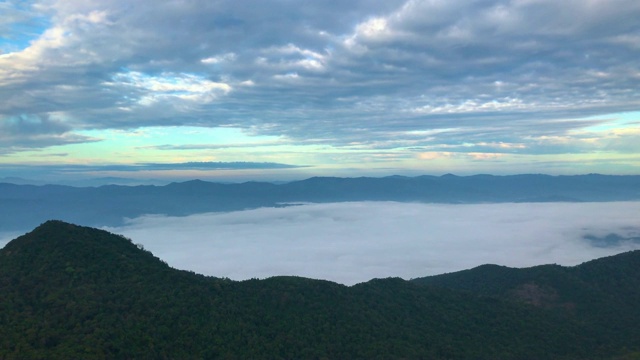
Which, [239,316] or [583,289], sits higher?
[239,316]

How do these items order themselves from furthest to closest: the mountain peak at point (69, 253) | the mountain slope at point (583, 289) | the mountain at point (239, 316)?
the mountain slope at point (583, 289) < the mountain peak at point (69, 253) < the mountain at point (239, 316)

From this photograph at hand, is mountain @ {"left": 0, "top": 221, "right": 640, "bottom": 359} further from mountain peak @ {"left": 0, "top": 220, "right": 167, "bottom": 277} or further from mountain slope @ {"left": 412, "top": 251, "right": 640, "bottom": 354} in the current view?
mountain slope @ {"left": 412, "top": 251, "right": 640, "bottom": 354}

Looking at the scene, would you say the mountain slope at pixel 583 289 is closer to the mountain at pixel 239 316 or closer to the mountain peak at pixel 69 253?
the mountain at pixel 239 316

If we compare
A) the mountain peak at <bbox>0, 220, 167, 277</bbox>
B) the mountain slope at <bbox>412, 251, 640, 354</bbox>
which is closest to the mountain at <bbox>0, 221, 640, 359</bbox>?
the mountain peak at <bbox>0, 220, 167, 277</bbox>

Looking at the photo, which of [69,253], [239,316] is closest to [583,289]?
[239,316]

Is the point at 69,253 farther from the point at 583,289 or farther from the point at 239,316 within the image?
the point at 583,289

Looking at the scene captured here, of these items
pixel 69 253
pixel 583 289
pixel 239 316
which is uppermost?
pixel 69 253

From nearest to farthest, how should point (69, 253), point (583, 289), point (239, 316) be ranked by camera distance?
1. point (239, 316)
2. point (69, 253)
3. point (583, 289)

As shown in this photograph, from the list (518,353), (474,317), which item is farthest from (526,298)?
(518,353)

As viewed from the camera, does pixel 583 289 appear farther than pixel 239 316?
Yes

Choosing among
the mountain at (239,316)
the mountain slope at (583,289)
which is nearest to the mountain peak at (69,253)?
the mountain at (239,316)
